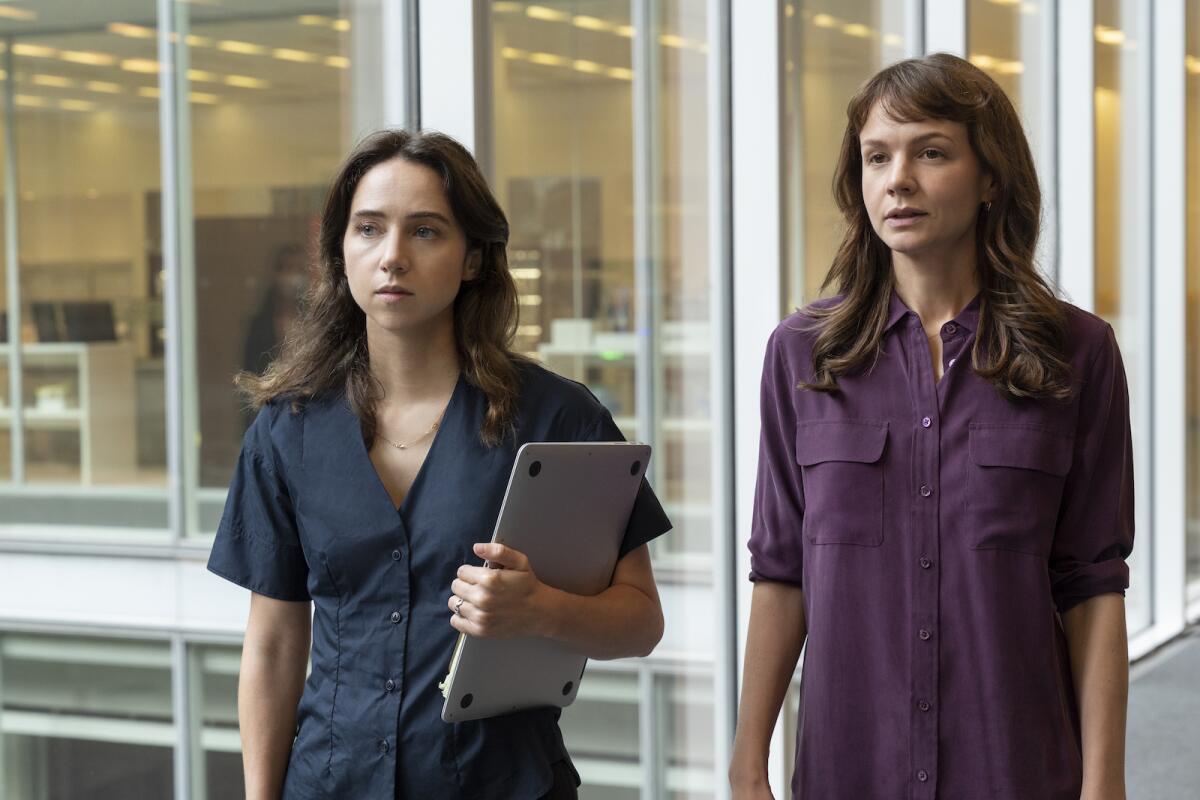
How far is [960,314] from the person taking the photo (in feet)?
6.01

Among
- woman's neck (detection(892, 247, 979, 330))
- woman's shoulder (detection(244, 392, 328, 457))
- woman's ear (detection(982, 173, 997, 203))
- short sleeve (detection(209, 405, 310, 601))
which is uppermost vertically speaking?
woman's ear (detection(982, 173, 997, 203))

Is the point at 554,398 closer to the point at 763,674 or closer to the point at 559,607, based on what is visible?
the point at 559,607

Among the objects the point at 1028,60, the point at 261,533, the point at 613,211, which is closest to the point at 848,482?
the point at 261,533

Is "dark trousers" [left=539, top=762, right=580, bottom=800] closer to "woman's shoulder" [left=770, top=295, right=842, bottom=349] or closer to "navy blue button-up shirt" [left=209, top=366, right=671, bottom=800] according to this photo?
"navy blue button-up shirt" [left=209, top=366, right=671, bottom=800]

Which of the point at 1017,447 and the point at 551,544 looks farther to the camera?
the point at 1017,447

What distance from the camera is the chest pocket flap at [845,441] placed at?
1.79 m

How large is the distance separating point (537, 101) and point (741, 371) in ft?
3.99

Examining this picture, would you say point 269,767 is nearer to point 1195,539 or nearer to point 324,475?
point 324,475

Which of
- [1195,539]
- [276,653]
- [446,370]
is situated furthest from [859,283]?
[1195,539]

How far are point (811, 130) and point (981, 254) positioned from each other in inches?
76.6

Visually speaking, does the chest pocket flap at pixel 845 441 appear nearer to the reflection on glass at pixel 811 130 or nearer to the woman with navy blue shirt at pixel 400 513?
the woman with navy blue shirt at pixel 400 513

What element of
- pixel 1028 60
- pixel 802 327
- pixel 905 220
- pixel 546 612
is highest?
pixel 1028 60

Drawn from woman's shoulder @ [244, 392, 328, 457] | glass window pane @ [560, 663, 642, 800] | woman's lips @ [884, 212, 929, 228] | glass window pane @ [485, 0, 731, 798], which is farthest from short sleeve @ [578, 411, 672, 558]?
glass window pane @ [560, 663, 642, 800]

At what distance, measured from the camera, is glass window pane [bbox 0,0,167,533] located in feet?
10.1
